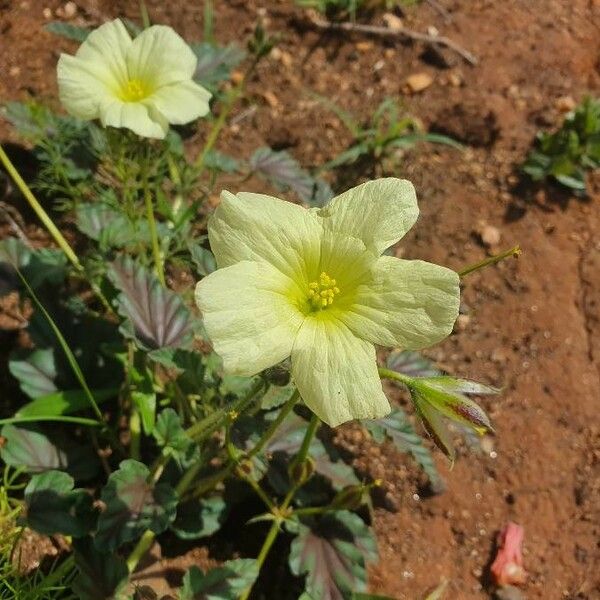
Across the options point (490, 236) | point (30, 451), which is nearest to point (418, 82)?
point (490, 236)

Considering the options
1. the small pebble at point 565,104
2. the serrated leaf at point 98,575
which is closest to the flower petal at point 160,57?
the serrated leaf at point 98,575

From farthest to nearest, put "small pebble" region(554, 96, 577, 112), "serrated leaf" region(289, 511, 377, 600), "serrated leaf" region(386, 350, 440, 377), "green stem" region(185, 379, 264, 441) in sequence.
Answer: "small pebble" region(554, 96, 577, 112) < "serrated leaf" region(386, 350, 440, 377) < "serrated leaf" region(289, 511, 377, 600) < "green stem" region(185, 379, 264, 441)

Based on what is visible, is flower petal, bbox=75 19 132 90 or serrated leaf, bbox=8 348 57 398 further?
serrated leaf, bbox=8 348 57 398

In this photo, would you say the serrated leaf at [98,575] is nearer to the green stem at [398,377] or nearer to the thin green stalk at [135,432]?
the thin green stalk at [135,432]

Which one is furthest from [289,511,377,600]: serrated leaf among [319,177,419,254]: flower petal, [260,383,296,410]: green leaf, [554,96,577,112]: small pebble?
[554,96,577,112]: small pebble

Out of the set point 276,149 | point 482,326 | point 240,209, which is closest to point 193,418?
point 240,209

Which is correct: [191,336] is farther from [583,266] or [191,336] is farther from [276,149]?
[583,266]

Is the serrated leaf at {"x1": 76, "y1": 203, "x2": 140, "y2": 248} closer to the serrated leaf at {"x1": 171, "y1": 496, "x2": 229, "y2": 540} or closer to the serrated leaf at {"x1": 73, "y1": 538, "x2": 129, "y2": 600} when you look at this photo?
the serrated leaf at {"x1": 171, "y1": 496, "x2": 229, "y2": 540}
